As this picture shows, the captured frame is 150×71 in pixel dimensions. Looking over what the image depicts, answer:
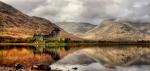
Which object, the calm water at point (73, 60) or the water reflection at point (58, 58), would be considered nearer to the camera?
the calm water at point (73, 60)

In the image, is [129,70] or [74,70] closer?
[74,70]

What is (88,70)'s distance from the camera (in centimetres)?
5978

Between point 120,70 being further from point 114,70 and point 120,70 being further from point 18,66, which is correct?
point 18,66

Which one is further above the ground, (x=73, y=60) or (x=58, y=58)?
(x=58, y=58)

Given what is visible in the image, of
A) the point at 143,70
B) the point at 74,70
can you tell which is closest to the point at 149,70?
the point at 143,70

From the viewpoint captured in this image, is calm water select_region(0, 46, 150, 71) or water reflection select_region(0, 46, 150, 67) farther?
water reflection select_region(0, 46, 150, 67)

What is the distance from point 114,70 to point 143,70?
21.7ft

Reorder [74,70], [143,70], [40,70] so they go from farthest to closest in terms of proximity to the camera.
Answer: [143,70] < [74,70] < [40,70]

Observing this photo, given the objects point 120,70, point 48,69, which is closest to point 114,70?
point 120,70

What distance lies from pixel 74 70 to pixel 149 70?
50.4 feet

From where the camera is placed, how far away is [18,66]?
195 ft

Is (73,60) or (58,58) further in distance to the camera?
(58,58)

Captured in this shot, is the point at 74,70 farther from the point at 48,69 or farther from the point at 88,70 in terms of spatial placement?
the point at 48,69

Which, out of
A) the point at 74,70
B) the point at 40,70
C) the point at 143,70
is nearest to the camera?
the point at 40,70
